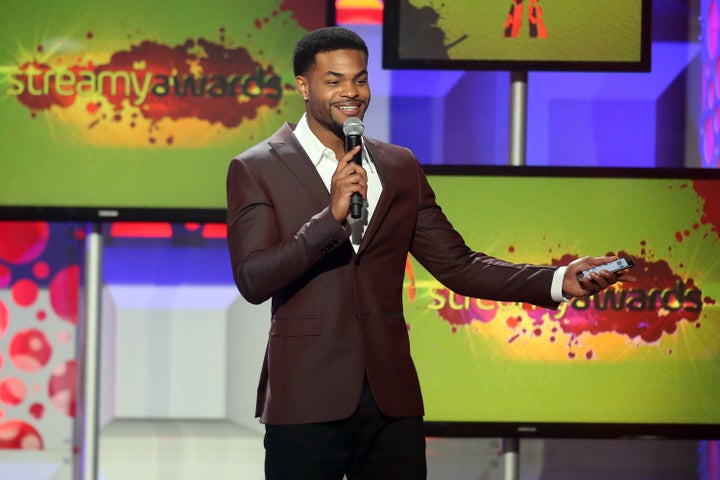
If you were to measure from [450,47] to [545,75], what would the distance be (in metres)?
0.56

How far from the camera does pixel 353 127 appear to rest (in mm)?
1836

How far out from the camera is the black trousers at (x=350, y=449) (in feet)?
5.95

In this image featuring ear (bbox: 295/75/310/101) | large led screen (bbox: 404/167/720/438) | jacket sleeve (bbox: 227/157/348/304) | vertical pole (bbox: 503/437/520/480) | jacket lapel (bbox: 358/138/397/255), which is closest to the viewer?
jacket sleeve (bbox: 227/157/348/304)

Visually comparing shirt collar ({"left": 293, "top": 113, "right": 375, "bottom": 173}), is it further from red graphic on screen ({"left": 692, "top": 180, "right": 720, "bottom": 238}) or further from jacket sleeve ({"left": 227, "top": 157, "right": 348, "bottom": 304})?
red graphic on screen ({"left": 692, "top": 180, "right": 720, "bottom": 238})

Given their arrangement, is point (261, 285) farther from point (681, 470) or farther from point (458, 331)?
point (681, 470)

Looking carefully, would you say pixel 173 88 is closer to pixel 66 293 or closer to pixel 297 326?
pixel 66 293

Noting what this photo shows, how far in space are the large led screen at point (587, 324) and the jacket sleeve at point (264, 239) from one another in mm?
1391

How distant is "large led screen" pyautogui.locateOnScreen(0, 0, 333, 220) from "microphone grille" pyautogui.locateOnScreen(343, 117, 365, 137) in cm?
142

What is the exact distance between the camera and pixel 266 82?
128 inches

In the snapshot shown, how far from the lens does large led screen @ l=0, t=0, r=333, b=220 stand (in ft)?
10.6

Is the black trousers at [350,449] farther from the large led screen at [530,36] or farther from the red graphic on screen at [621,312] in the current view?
the large led screen at [530,36]

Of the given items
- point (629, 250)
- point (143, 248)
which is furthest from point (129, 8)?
point (629, 250)

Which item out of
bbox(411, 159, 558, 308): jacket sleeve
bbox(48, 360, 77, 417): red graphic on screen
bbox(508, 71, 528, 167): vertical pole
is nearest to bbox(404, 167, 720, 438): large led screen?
bbox(508, 71, 528, 167): vertical pole

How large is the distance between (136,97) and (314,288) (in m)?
1.62
